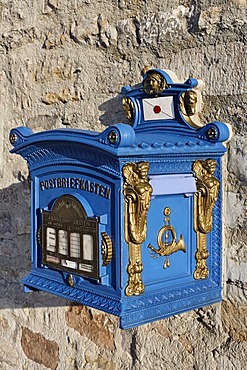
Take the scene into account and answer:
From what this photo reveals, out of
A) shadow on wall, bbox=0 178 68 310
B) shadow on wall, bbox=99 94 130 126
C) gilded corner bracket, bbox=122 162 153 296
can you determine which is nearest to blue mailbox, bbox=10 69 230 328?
gilded corner bracket, bbox=122 162 153 296

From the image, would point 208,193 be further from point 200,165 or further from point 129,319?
point 129,319

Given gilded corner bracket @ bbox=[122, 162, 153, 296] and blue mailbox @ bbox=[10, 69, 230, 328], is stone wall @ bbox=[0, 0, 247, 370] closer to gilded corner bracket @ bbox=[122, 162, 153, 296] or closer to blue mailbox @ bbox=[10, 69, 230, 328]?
blue mailbox @ bbox=[10, 69, 230, 328]

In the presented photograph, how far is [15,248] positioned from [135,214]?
1231mm

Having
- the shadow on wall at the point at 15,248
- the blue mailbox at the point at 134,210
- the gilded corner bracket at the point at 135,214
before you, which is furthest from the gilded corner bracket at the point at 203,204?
the shadow on wall at the point at 15,248

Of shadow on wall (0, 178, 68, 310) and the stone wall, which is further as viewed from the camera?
shadow on wall (0, 178, 68, 310)

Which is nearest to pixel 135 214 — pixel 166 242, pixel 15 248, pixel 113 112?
pixel 166 242

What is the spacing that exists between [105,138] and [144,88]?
49 centimetres

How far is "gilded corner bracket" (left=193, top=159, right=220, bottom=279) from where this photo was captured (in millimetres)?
1893

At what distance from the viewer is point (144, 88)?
6.94ft

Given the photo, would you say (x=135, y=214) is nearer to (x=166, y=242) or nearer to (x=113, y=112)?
(x=166, y=242)

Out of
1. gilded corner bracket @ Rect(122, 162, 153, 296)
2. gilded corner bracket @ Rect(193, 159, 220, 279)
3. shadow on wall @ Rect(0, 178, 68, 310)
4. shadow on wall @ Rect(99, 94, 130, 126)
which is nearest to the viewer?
gilded corner bracket @ Rect(122, 162, 153, 296)

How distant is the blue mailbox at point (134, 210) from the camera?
1719 millimetres

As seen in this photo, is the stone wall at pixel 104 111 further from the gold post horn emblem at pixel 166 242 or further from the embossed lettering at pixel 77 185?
Answer: the embossed lettering at pixel 77 185

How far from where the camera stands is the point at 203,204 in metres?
1.91
